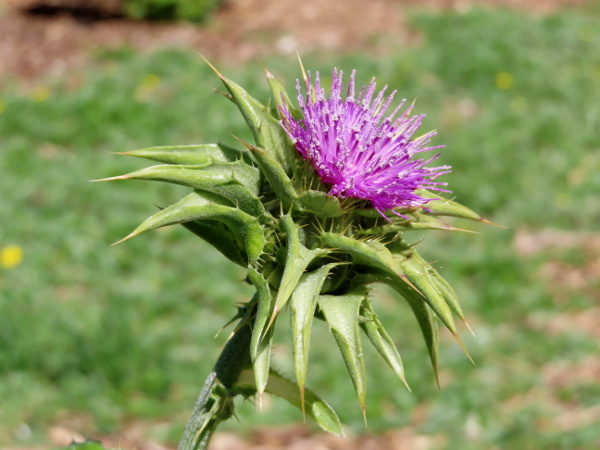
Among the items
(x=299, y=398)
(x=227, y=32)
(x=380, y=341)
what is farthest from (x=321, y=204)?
(x=227, y=32)

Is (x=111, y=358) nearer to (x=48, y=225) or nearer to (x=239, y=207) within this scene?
(x=48, y=225)

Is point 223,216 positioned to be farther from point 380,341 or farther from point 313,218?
point 380,341

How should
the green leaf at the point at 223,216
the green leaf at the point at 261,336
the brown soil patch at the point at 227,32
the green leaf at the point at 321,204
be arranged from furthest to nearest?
the brown soil patch at the point at 227,32, the green leaf at the point at 321,204, the green leaf at the point at 223,216, the green leaf at the point at 261,336

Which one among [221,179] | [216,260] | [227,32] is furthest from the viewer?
[227,32]

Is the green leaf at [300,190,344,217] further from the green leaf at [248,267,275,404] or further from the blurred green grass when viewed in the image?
the blurred green grass

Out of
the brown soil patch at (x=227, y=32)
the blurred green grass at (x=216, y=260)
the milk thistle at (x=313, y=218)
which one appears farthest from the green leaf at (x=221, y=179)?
the brown soil patch at (x=227, y=32)

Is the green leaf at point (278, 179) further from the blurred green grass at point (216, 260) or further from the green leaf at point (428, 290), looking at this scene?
the blurred green grass at point (216, 260)

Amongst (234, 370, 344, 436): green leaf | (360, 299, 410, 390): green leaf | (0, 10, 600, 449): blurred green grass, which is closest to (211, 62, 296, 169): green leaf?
(360, 299, 410, 390): green leaf
